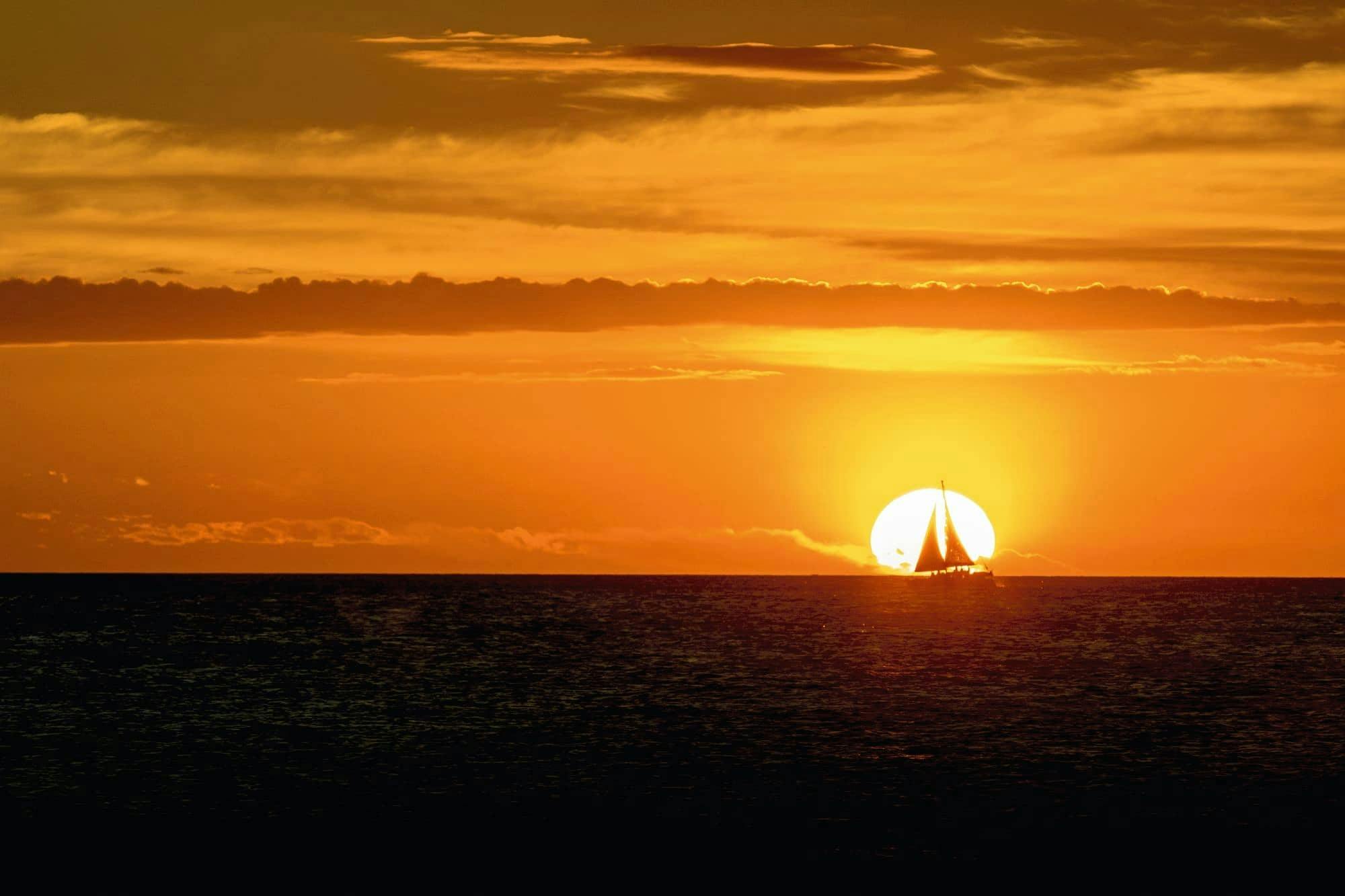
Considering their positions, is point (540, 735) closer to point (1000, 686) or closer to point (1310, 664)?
point (1000, 686)

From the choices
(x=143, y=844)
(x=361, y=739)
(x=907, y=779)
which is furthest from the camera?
(x=361, y=739)

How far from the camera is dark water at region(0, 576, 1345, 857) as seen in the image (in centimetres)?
5372

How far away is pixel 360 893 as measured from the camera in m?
42.8

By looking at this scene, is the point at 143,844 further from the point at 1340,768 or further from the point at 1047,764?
the point at 1340,768

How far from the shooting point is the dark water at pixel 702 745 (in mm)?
53719

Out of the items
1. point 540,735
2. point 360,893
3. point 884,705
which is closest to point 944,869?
point 360,893

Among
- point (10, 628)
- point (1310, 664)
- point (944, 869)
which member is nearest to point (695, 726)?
point (944, 869)

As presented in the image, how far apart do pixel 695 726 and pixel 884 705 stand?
16971 millimetres

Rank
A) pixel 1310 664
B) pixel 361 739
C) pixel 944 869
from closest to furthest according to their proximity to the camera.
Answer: pixel 944 869, pixel 361 739, pixel 1310 664

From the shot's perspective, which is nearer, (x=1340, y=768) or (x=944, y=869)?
(x=944, y=869)

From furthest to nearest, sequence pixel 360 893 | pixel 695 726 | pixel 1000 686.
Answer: pixel 1000 686
pixel 695 726
pixel 360 893

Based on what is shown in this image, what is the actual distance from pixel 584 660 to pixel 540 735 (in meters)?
55.9

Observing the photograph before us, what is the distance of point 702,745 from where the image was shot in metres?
73.0

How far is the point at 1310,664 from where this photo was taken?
13288 centimetres
